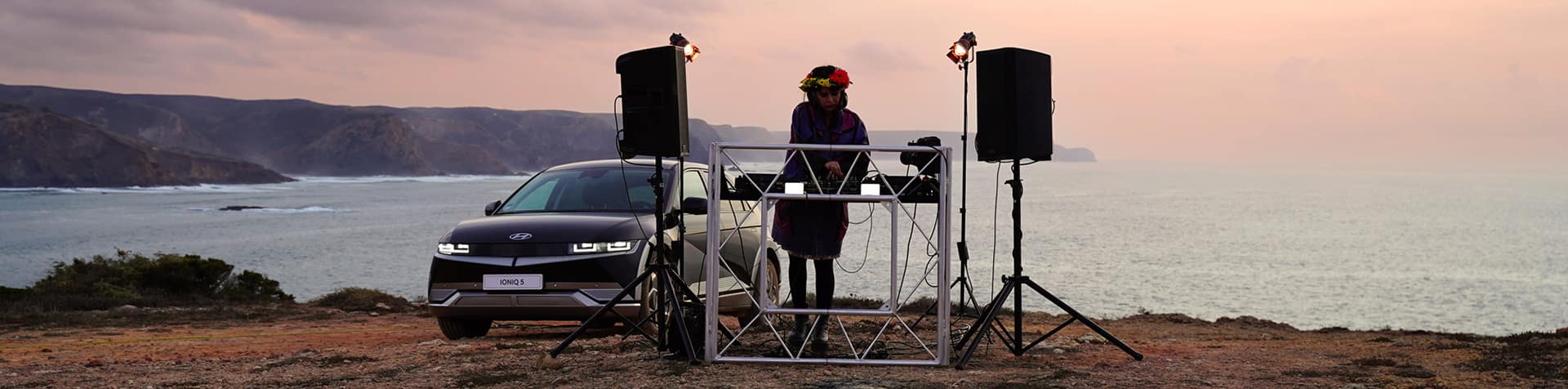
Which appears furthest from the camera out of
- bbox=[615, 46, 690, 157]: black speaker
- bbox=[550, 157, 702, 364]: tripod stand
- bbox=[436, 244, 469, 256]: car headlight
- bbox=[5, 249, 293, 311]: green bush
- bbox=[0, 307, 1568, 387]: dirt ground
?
bbox=[5, 249, 293, 311]: green bush

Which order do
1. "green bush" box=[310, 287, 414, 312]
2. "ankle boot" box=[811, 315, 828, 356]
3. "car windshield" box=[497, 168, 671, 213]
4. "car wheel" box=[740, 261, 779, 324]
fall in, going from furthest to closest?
"green bush" box=[310, 287, 414, 312]
"car wheel" box=[740, 261, 779, 324]
"car windshield" box=[497, 168, 671, 213]
"ankle boot" box=[811, 315, 828, 356]

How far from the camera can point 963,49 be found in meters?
8.91

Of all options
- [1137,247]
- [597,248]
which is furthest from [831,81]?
[1137,247]

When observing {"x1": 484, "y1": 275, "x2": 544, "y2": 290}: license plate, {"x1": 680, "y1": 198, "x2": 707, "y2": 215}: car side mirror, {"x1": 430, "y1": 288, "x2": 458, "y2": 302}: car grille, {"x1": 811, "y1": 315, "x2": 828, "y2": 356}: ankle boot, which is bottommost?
{"x1": 811, "y1": 315, "x2": 828, "y2": 356}: ankle boot

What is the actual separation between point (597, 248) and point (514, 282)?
2.00 feet

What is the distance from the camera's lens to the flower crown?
7.30 m

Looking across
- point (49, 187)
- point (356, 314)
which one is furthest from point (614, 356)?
point (49, 187)

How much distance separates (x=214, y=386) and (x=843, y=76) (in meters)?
3.89

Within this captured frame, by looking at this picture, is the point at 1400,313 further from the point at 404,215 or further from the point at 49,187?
the point at 49,187

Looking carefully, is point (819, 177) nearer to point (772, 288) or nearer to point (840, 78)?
point (840, 78)

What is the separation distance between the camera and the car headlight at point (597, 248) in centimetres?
877

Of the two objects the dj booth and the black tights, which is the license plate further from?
the black tights

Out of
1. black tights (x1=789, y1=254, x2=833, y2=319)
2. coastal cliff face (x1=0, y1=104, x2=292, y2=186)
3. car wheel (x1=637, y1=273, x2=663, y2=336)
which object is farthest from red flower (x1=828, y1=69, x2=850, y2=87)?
coastal cliff face (x1=0, y1=104, x2=292, y2=186)

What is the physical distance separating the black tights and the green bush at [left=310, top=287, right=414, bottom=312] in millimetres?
10605
